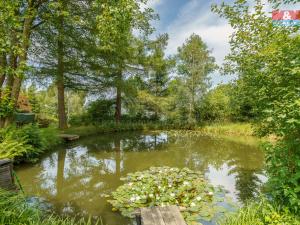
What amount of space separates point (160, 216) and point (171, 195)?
2227mm

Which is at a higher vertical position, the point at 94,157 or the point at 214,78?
the point at 214,78

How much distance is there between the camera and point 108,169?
7.42m

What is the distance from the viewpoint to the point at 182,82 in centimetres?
1888

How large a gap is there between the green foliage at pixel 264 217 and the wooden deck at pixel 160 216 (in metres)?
0.82

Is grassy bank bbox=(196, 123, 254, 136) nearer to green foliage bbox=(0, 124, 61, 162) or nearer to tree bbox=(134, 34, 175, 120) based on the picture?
tree bbox=(134, 34, 175, 120)

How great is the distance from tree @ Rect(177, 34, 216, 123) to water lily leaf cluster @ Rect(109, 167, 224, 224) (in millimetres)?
13217

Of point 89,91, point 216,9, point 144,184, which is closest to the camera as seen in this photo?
point 216,9

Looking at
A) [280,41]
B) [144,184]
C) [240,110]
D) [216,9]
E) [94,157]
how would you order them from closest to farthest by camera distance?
[280,41]
[216,9]
[144,184]
[94,157]
[240,110]

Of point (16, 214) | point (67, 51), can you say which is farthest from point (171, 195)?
point (67, 51)

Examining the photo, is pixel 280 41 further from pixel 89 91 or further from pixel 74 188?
pixel 89 91

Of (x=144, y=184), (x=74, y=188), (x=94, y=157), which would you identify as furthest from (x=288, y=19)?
(x=94, y=157)

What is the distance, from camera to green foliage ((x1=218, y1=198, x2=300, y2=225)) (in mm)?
2615

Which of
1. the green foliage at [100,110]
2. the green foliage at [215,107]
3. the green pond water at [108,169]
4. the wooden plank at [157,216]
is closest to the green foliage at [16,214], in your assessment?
the wooden plank at [157,216]

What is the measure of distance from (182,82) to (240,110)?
498 centimetres
